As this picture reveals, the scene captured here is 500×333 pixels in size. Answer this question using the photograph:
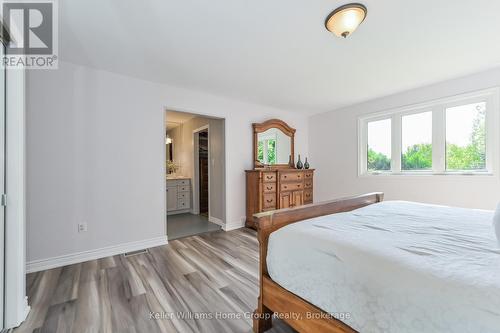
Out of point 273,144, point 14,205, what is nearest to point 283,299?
point 14,205

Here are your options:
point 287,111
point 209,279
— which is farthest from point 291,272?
point 287,111

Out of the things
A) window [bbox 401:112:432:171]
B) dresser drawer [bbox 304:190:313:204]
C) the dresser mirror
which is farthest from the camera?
dresser drawer [bbox 304:190:313:204]

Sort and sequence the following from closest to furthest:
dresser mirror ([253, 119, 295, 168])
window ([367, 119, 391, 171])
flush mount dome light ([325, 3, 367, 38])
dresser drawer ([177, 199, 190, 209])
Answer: flush mount dome light ([325, 3, 367, 38]), window ([367, 119, 391, 171]), dresser mirror ([253, 119, 295, 168]), dresser drawer ([177, 199, 190, 209])

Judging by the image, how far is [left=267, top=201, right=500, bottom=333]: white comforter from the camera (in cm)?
72

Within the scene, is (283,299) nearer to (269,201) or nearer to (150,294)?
(150,294)

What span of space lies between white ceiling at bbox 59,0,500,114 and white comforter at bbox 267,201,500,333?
1.61 meters

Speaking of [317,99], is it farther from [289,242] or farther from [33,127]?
[33,127]

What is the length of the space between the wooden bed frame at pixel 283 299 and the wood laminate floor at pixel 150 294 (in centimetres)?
17

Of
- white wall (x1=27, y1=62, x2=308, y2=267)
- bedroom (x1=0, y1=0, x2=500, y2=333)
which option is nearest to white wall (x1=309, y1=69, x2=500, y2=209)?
bedroom (x1=0, y1=0, x2=500, y2=333)

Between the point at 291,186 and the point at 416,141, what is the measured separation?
214cm

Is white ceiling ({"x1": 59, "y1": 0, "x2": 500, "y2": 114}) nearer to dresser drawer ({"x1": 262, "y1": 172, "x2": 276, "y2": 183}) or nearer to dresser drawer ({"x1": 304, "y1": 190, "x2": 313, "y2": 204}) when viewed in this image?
dresser drawer ({"x1": 262, "y1": 172, "x2": 276, "y2": 183})

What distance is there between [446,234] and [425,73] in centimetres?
254

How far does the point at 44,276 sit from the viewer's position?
87.2 inches

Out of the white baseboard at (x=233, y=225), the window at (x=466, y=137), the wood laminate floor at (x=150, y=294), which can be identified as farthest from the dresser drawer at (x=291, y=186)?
the window at (x=466, y=137)
